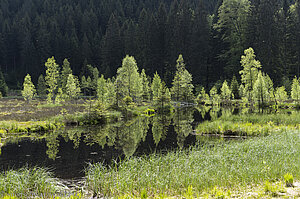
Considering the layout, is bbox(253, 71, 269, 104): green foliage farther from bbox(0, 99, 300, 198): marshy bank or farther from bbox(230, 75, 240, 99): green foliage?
bbox(0, 99, 300, 198): marshy bank

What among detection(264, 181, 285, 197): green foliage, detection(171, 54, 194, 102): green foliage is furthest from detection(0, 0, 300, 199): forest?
detection(171, 54, 194, 102): green foliage

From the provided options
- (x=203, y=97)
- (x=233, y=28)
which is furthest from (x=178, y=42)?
(x=203, y=97)

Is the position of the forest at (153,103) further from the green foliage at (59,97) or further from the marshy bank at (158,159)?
the green foliage at (59,97)

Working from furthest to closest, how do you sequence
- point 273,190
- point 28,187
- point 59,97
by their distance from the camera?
point 59,97 < point 28,187 < point 273,190

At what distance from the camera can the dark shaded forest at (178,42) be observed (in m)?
70.6

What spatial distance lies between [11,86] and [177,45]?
195ft

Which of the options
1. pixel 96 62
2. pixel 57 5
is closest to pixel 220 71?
pixel 96 62

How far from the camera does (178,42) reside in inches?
3118

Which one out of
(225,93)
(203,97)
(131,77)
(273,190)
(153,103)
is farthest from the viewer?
(203,97)

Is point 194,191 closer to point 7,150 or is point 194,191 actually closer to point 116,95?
point 7,150

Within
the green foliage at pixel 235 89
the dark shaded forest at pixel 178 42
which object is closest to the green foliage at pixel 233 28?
the dark shaded forest at pixel 178 42

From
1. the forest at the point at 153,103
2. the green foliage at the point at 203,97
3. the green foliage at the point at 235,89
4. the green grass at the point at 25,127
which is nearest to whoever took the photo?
the forest at the point at 153,103

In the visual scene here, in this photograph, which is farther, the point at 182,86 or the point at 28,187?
the point at 182,86

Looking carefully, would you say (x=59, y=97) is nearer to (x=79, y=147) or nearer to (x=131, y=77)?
(x=131, y=77)
